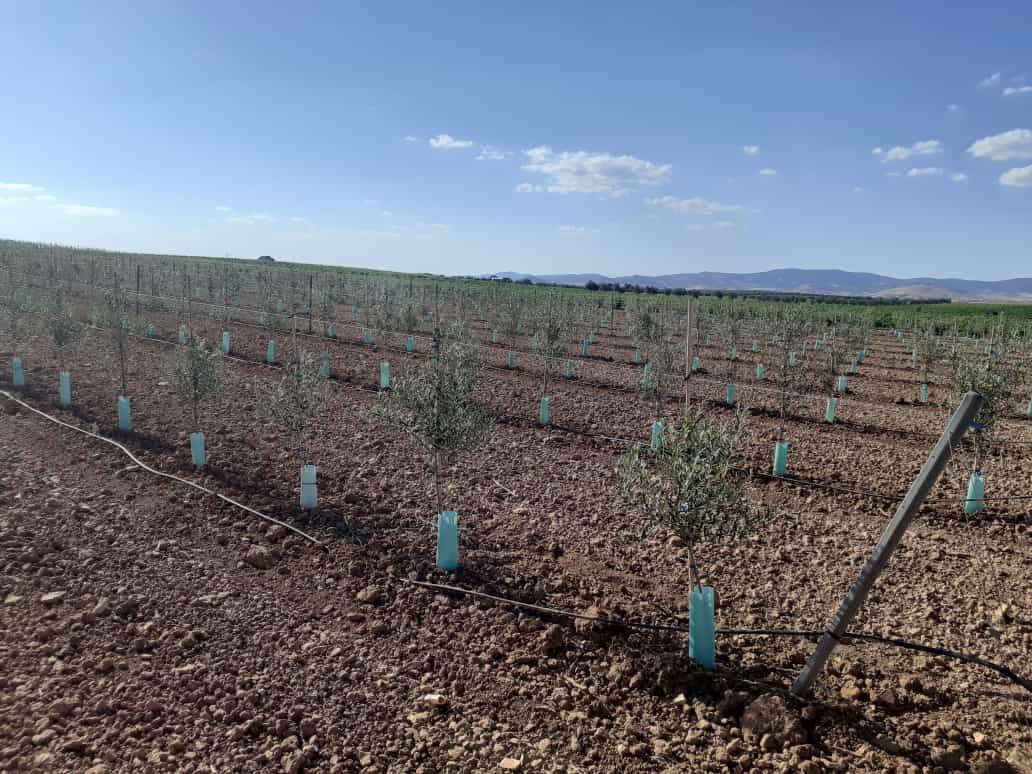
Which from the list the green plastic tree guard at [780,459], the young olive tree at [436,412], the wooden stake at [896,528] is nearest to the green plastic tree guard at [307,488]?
the young olive tree at [436,412]

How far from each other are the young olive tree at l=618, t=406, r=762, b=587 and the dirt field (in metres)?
1.08

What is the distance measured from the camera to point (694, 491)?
507cm

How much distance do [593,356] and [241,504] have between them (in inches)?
701

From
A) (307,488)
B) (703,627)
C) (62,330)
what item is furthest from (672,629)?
(62,330)

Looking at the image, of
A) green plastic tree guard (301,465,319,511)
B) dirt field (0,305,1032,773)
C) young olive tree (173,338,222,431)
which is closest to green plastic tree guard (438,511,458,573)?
dirt field (0,305,1032,773)

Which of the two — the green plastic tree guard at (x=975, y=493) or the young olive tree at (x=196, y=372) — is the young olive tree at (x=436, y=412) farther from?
the green plastic tree guard at (x=975, y=493)

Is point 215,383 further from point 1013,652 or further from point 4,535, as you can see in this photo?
point 1013,652

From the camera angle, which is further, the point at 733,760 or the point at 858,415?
the point at 858,415

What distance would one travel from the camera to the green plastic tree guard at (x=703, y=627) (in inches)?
204

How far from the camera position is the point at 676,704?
4.80 m

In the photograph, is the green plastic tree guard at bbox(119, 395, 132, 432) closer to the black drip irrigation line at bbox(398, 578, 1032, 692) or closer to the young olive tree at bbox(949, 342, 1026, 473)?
the black drip irrigation line at bbox(398, 578, 1032, 692)

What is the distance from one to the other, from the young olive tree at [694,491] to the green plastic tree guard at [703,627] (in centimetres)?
10

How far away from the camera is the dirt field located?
4.37 m

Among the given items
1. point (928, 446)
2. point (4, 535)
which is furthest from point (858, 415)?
point (4, 535)
